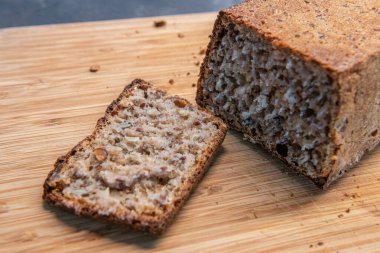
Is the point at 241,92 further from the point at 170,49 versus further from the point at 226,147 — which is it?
the point at 170,49

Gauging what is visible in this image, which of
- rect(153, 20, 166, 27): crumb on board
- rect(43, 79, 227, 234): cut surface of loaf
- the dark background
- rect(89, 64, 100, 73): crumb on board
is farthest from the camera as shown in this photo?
the dark background

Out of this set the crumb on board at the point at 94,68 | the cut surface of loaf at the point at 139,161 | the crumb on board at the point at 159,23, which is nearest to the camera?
the cut surface of loaf at the point at 139,161

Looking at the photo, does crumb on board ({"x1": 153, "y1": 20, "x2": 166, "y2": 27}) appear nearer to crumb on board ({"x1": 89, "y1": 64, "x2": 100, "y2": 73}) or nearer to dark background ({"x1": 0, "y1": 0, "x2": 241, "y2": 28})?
crumb on board ({"x1": 89, "y1": 64, "x2": 100, "y2": 73})

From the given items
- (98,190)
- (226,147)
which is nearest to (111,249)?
(98,190)

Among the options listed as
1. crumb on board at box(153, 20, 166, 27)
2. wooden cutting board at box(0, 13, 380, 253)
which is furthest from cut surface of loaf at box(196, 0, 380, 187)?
crumb on board at box(153, 20, 166, 27)

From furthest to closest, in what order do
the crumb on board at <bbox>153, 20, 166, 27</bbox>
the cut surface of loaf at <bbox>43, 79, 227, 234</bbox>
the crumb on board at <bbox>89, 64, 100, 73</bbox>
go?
the crumb on board at <bbox>153, 20, 166, 27</bbox> → the crumb on board at <bbox>89, 64, 100, 73</bbox> → the cut surface of loaf at <bbox>43, 79, 227, 234</bbox>

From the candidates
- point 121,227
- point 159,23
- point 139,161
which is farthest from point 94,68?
point 121,227

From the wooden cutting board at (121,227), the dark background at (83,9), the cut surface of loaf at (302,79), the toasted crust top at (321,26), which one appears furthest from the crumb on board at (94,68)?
the dark background at (83,9)

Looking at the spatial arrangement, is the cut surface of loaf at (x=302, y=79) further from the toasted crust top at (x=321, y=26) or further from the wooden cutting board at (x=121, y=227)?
the wooden cutting board at (x=121, y=227)

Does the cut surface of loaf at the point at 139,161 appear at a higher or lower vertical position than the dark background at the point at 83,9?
lower
